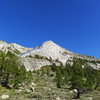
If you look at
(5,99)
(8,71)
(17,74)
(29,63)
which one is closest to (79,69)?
(5,99)

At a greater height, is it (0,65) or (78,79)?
(0,65)

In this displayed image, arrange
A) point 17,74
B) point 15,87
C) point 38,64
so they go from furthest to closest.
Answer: point 38,64
point 17,74
point 15,87

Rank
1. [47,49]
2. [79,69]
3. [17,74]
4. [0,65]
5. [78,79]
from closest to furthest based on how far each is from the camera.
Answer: [78,79] → [79,69] → [17,74] → [0,65] → [47,49]

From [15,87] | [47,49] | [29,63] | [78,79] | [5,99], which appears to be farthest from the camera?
[47,49]

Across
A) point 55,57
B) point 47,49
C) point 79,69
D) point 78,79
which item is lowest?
point 78,79

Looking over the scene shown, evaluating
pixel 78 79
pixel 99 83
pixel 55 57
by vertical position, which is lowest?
pixel 99 83

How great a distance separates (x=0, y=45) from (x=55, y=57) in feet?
353

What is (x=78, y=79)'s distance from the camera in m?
25.4

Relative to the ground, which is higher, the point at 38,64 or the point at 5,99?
the point at 38,64

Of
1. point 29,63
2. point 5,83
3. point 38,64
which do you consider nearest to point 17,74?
point 5,83

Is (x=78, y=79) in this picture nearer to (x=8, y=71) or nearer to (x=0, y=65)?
(x=8, y=71)

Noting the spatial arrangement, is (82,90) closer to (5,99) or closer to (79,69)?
(79,69)

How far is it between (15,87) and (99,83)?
149 feet

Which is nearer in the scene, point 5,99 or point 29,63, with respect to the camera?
point 5,99
